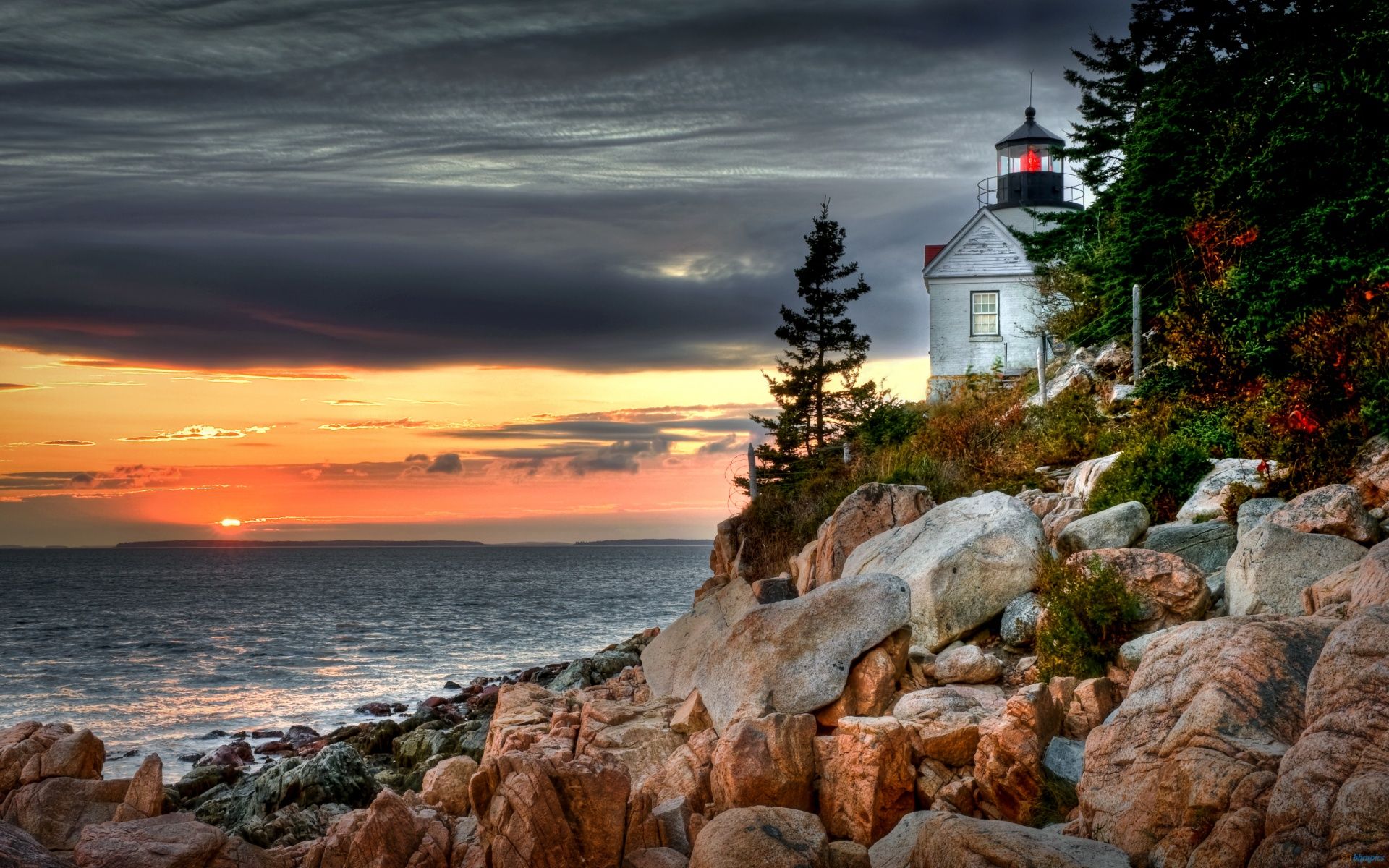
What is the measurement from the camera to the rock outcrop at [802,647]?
39.3 feet

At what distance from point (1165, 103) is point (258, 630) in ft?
147

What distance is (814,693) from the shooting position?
471 inches

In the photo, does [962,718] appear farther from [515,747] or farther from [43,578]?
[43,578]

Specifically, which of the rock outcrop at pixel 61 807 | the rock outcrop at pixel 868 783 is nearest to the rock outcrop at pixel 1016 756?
the rock outcrop at pixel 868 783

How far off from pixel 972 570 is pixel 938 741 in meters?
4.21

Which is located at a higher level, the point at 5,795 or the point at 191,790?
the point at 5,795

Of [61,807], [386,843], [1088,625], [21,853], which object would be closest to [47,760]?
[61,807]

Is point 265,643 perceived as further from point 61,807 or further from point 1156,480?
point 1156,480

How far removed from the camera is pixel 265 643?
148 ft

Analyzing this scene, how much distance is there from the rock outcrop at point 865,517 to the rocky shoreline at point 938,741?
0.08 m

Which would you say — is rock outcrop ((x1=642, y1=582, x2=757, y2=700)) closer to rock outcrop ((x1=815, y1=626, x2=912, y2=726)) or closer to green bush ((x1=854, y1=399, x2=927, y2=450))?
rock outcrop ((x1=815, y1=626, x2=912, y2=726))

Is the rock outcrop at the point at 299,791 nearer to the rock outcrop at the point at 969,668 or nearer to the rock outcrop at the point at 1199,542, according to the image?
the rock outcrop at the point at 969,668

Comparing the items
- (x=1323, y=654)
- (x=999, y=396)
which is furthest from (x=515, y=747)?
(x=999, y=396)

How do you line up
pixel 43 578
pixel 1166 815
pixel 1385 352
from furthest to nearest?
pixel 43 578
pixel 1385 352
pixel 1166 815
